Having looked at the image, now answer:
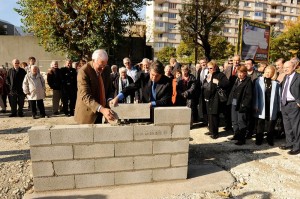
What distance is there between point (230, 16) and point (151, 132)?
72190mm

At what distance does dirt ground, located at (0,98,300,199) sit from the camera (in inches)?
153

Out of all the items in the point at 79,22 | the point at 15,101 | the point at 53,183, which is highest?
the point at 79,22

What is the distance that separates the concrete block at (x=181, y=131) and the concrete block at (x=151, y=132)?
94 mm

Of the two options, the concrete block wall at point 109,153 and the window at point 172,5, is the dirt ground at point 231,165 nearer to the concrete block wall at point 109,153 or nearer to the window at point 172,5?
the concrete block wall at point 109,153

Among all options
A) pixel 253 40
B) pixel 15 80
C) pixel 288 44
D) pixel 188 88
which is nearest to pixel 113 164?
pixel 188 88

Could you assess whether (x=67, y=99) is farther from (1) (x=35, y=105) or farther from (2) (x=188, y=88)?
(2) (x=188, y=88)

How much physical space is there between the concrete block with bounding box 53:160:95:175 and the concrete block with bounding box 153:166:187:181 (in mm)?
977

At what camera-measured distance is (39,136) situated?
3.51 metres

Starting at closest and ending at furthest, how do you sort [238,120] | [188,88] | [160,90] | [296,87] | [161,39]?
1. [160,90]
2. [296,87]
3. [238,120]
4. [188,88]
5. [161,39]

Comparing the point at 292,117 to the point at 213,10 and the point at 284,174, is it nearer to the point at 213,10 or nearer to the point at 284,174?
the point at 284,174

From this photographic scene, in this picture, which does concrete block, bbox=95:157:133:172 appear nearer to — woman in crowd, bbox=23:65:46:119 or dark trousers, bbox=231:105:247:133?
dark trousers, bbox=231:105:247:133

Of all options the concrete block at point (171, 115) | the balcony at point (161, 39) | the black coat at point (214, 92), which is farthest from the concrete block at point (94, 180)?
the balcony at point (161, 39)

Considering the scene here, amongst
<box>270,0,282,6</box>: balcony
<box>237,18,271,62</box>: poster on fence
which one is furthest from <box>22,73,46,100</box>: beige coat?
<box>270,0,282,6</box>: balcony

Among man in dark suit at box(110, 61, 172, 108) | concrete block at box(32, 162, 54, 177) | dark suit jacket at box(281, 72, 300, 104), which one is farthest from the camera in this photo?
dark suit jacket at box(281, 72, 300, 104)
